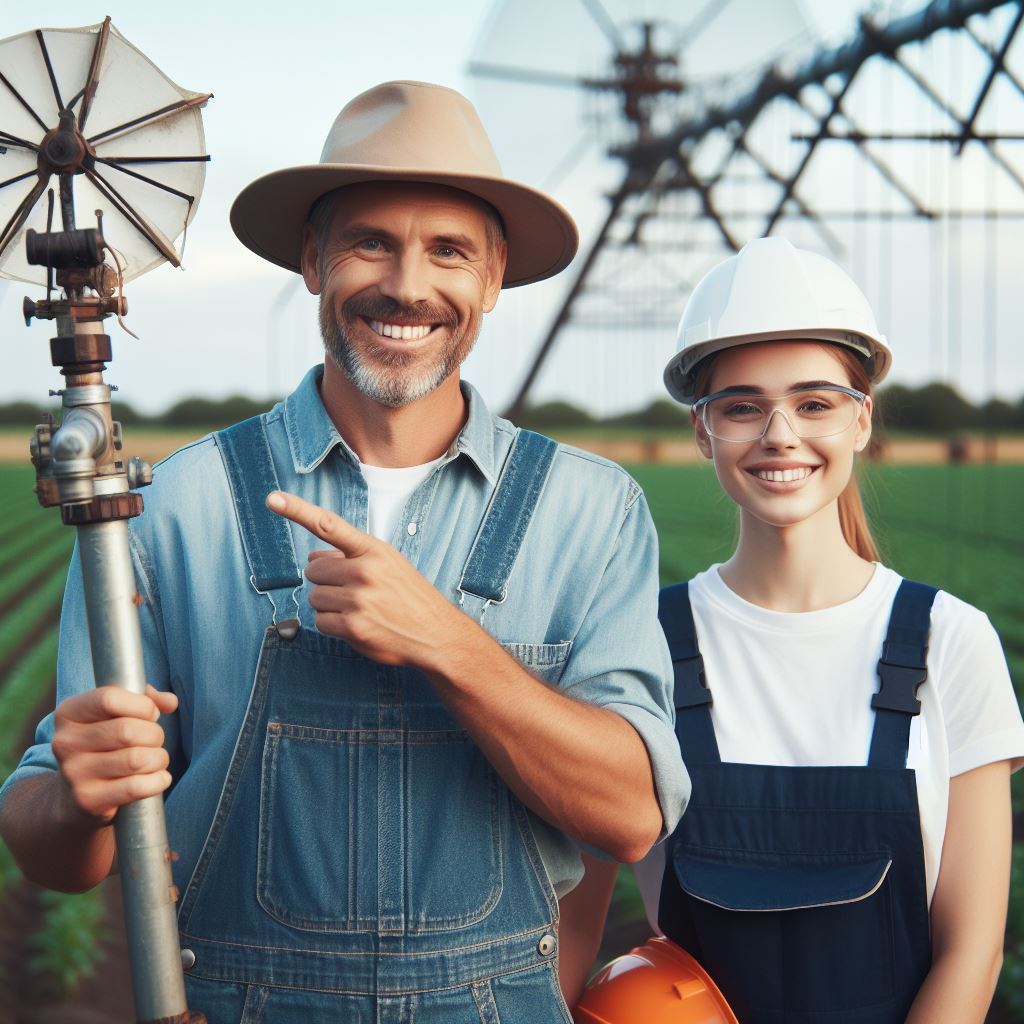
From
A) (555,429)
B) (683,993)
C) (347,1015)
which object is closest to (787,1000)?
(683,993)

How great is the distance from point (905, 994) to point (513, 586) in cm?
94

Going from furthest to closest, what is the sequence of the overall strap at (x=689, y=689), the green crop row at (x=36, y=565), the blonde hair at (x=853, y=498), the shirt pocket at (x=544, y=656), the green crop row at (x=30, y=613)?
the green crop row at (x=36, y=565), the green crop row at (x=30, y=613), the blonde hair at (x=853, y=498), the overall strap at (x=689, y=689), the shirt pocket at (x=544, y=656)

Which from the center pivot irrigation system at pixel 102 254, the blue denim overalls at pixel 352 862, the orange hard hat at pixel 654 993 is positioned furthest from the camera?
the orange hard hat at pixel 654 993

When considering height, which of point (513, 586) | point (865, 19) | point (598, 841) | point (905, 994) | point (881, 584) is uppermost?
point (865, 19)

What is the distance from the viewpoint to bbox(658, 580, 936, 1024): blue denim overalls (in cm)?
199

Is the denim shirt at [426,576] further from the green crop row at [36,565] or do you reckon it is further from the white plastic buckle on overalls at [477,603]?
the green crop row at [36,565]

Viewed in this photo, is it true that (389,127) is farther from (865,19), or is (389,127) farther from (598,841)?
(865,19)

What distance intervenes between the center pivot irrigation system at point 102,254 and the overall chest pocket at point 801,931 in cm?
93

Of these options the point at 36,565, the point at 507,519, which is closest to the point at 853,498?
the point at 507,519

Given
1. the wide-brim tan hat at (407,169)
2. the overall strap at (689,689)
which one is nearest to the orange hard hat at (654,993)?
the overall strap at (689,689)

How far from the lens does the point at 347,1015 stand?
159 centimetres

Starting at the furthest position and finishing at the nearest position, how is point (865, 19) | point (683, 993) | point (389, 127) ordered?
point (865, 19) < point (683, 993) < point (389, 127)

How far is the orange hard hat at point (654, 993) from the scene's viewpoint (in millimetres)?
1984

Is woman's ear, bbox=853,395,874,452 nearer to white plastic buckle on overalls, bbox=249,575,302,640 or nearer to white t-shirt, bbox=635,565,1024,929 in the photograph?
white t-shirt, bbox=635,565,1024,929
